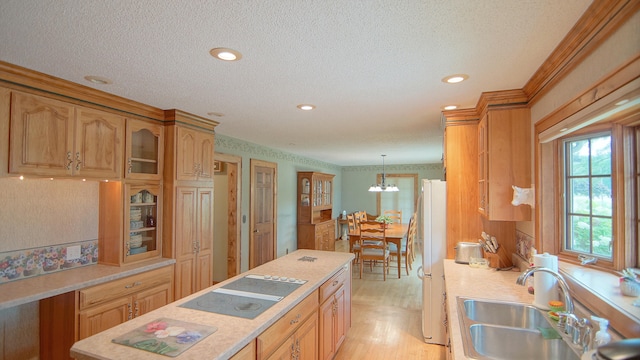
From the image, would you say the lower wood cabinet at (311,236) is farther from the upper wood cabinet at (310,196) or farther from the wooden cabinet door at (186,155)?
the wooden cabinet door at (186,155)

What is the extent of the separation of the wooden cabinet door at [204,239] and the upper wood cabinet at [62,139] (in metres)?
0.89

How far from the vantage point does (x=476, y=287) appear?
2.15 meters

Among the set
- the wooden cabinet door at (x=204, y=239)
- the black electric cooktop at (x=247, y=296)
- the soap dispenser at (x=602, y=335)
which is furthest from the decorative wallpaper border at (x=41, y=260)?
the soap dispenser at (x=602, y=335)

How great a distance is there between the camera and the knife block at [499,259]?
2.62 meters

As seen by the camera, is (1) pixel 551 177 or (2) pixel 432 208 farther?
(2) pixel 432 208

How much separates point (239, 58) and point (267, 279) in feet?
4.90

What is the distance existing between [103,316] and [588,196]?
334 centimetres

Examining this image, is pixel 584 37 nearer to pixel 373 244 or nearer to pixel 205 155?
pixel 205 155

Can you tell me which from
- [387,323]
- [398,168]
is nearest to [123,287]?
[387,323]

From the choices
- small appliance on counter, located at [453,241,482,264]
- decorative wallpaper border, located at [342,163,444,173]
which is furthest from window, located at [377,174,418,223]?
small appliance on counter, located at [453,241,482,264]

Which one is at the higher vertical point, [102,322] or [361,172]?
[361,172]

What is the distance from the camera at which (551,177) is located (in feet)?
6.64

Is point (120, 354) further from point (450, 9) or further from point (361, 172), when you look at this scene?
point (361, 172)

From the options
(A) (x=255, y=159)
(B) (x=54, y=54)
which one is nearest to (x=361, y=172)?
(A) (x=255, y=159)
